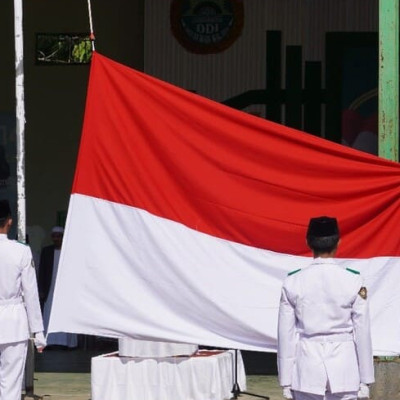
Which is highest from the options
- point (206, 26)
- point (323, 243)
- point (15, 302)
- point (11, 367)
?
point (206, 26)

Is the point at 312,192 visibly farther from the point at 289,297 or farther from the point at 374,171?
the point at 289,297

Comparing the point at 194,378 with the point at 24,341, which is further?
the point at 194,378

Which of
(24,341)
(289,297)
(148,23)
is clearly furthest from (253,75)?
(289,297)

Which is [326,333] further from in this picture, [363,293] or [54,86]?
[54,86]

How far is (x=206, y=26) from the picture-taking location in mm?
17172

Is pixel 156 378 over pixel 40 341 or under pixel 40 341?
under

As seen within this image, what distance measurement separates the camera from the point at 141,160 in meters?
8.70

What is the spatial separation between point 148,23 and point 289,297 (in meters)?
10.1

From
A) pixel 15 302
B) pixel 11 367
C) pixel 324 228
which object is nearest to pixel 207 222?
pixel 324 228

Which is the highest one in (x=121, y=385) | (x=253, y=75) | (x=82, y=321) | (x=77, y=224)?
(x=253, y=75)

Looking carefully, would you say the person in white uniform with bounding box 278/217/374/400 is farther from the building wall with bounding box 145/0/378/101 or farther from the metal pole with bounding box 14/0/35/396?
the building wall with bounding box 145/0/378/101

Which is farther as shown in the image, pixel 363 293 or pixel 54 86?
pixel 54 86

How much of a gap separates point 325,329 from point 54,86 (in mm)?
10872

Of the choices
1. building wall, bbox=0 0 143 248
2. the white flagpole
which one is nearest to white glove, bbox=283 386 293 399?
the white flagpole
